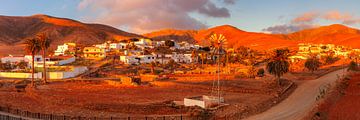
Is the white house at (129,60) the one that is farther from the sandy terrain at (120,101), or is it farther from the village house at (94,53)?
the sandy terrain at (120,101)

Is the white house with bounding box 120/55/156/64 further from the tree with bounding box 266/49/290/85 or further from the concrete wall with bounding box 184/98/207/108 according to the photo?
the concrete wall with bounding box 184/98/207/108

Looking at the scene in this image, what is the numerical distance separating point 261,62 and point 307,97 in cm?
6902

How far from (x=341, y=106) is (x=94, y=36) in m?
181

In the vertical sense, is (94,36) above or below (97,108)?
above

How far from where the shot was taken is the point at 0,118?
24.2 metres

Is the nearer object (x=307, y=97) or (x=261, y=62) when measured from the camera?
(x=307, y=97)

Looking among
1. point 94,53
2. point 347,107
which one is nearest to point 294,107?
point 347,107

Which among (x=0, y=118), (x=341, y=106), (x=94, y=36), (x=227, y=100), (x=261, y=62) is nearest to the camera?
(x=0, y=118)

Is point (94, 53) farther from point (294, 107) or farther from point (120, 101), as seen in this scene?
point (294, 107)

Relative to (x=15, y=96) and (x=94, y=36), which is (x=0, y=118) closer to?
(x=15, y=96)

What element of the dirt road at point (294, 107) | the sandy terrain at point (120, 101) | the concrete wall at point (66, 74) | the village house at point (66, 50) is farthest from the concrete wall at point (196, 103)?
the village house at point (66, 50)

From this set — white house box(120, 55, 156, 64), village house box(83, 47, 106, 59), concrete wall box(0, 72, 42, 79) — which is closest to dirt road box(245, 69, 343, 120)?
concrete wall box(0, 72, 42, 79)

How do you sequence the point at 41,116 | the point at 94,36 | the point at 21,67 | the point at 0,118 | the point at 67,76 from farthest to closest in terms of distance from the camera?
the point at 94,36 < the point at 21,67 < the point at 67,76 < the point at 41,116 < the point at 0,118

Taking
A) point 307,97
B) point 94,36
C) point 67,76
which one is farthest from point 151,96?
point 94,36
